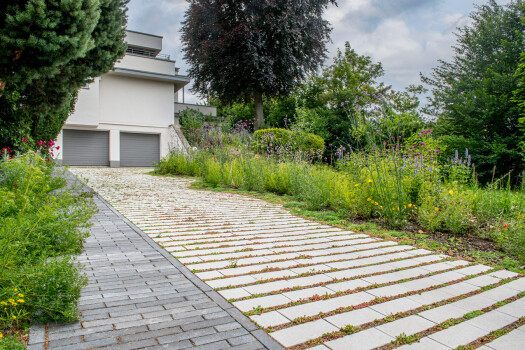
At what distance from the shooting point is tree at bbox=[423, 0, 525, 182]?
14211 mm

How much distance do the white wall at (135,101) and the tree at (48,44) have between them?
1322 cm

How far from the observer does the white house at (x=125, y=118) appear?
66.1 feet

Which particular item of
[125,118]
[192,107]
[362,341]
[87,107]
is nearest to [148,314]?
[362,341]

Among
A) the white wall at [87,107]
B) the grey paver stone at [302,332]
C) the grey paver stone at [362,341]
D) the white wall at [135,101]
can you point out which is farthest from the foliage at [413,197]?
the white wall at [135,101]

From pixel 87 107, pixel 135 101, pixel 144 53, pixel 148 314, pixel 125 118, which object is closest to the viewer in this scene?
pixel 148 314

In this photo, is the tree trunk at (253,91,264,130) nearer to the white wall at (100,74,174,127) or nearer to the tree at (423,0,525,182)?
the white wall at (100,74,174,127)

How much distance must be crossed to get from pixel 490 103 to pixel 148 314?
1668 centimetres

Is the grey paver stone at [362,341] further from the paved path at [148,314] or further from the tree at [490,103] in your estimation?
the tree at [490,103]

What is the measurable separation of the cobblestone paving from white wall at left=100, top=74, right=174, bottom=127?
57.8 ft

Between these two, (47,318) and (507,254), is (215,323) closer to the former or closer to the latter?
(47,318)

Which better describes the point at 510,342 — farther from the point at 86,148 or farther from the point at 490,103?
the point at 86,148

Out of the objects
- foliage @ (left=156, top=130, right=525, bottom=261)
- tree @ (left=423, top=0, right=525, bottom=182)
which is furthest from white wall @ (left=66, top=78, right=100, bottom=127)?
tree @ (left=423, top=0, right=525, bottom=182)

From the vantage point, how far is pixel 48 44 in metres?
5.98

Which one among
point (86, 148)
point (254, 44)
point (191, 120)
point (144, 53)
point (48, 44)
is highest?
point (144, 53)
